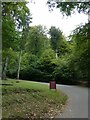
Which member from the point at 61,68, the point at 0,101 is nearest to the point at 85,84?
the point at 61,68

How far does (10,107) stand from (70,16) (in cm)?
187

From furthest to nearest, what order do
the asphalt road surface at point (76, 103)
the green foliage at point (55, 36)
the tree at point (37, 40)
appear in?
the tree at point (37, 40), the green foliage at point (55, 36), the asphalt road surface at point (76, 103)

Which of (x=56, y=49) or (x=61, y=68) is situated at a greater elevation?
(x=56, y=49)

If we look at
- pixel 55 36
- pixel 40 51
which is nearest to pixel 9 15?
pixel 55 36

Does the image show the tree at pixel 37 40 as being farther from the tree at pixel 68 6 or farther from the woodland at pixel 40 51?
the tree at pixel 68 6

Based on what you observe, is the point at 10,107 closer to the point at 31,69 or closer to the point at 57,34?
the point at 57,34

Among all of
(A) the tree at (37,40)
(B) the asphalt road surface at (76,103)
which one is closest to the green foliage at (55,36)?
(A) the tree at (37,40)

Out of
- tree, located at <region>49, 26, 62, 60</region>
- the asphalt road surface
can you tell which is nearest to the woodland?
tree, located at <region>49, 26, 62, 60</region>

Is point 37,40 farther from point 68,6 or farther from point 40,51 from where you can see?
point 68,6

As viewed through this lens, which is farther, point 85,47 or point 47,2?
point 85,47

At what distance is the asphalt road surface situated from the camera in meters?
3.93

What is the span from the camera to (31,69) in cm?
923

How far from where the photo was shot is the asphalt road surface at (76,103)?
12.9 feet

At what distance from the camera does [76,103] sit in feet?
16.9
